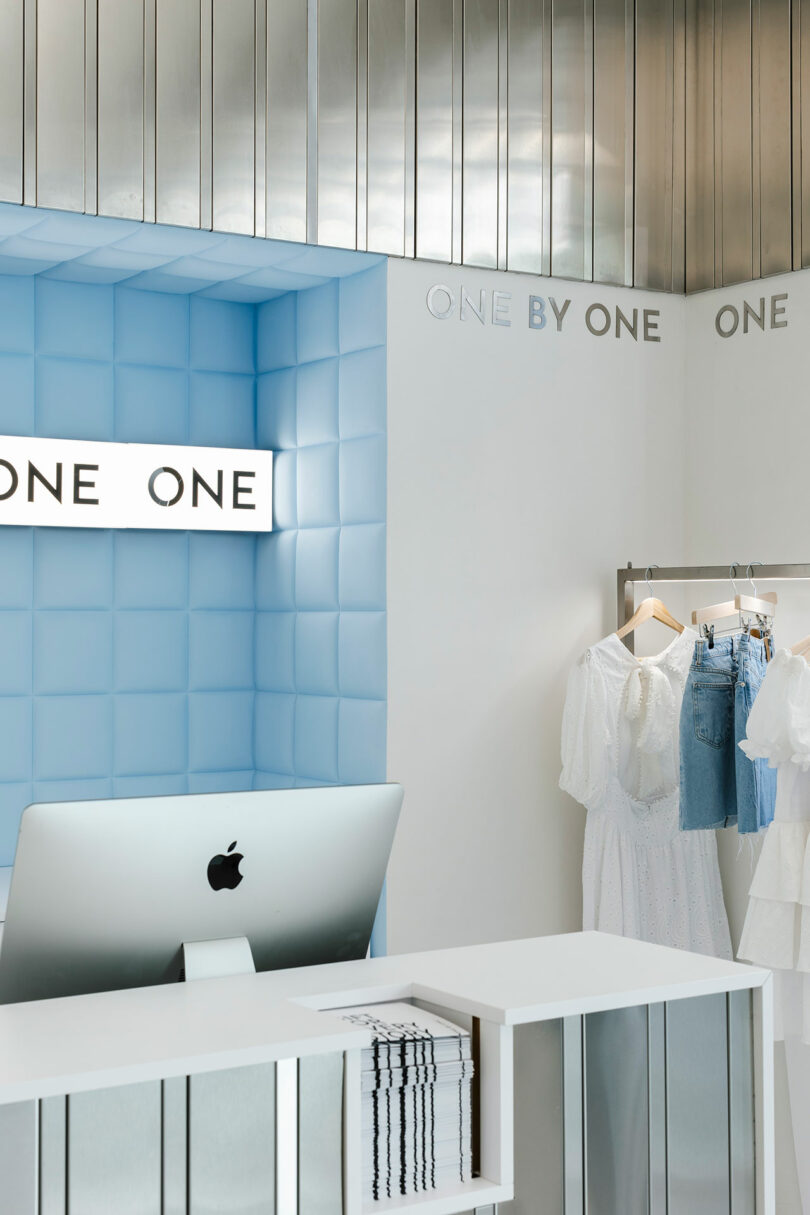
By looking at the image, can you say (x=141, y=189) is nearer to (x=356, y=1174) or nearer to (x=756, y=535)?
(x=756, y=535)

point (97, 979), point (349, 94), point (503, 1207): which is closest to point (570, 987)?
point (503, 1207)

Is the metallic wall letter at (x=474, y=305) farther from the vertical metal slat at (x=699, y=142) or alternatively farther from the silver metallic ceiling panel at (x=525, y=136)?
the vertical metal slat at (x=699, y=142)

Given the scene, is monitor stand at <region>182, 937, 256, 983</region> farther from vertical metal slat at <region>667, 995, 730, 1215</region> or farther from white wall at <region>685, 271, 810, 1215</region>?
white wall at <region>685, 271, 810, 1215</region>

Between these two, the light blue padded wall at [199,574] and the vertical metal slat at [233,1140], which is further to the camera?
the light blue padded wall at [199,574]

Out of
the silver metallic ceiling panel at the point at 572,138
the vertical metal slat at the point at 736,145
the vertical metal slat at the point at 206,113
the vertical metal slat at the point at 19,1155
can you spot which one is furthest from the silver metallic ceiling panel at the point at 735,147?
the vertical metal slat at the point at 19,1155

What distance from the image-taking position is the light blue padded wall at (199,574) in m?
3.67

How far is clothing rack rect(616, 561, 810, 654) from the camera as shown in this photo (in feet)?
11.4

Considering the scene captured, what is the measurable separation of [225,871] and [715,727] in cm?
179

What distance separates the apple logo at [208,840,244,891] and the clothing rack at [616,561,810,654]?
6.46 ft

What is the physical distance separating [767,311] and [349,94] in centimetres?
129

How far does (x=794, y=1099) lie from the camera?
327cm

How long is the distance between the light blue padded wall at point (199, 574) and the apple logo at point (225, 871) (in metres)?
1.61

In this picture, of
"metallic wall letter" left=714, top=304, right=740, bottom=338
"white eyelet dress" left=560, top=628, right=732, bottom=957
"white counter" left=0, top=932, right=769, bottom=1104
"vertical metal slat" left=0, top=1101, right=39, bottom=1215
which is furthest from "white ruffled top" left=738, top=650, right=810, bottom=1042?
"vertical metal slat" left=0, top=1101, right=39, bottom=1215

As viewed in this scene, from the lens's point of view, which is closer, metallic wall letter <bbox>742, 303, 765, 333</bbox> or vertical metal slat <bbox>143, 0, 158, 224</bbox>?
vertical metal slat <bbox>143, 0, 158, 224</bbox>
